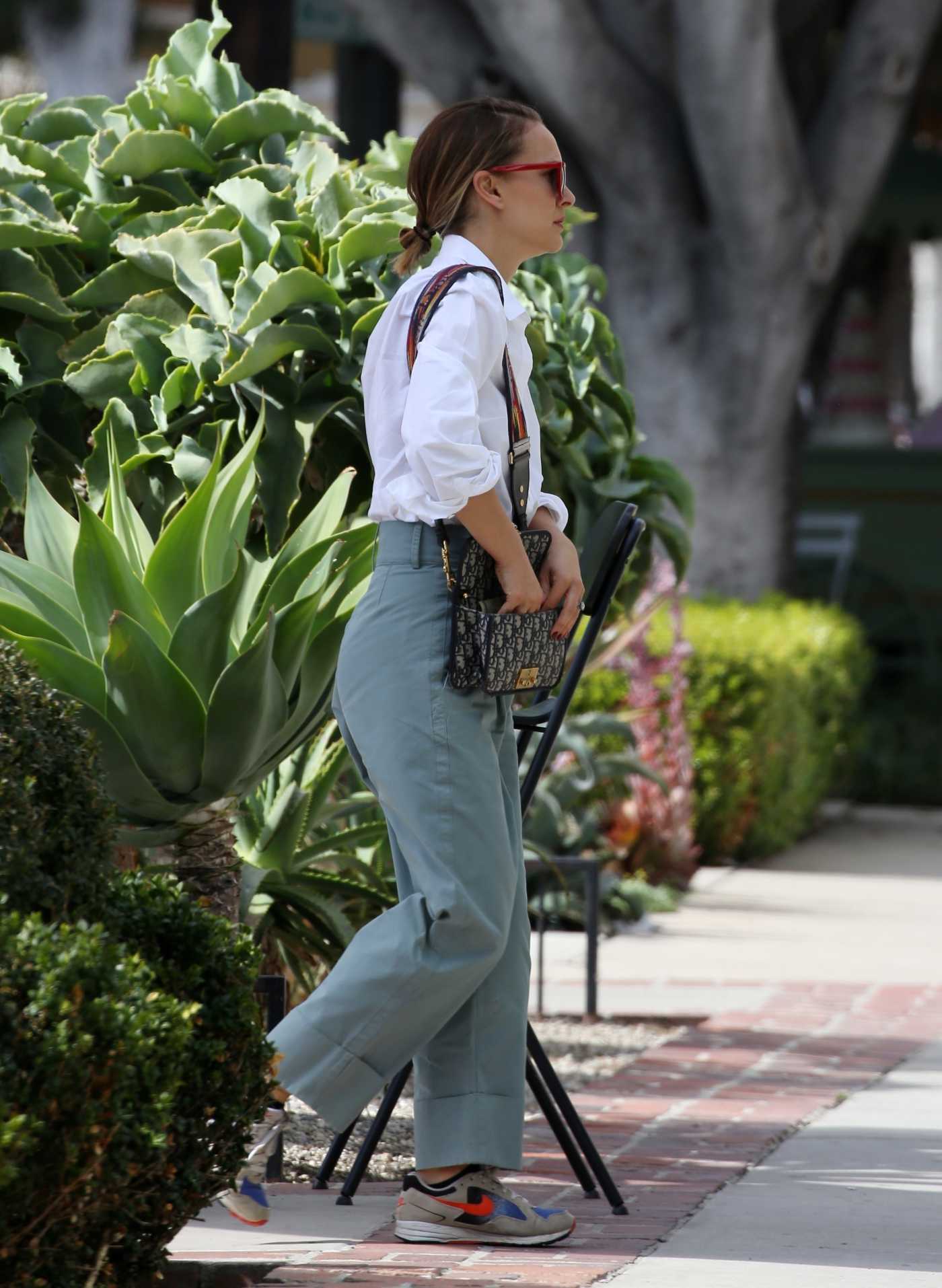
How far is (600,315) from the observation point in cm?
527

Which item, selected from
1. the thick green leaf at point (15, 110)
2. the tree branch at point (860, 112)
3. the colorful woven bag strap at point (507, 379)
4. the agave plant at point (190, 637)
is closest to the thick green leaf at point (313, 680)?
the agave plant at point (190, 637)

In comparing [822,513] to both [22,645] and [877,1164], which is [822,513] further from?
[22,645]

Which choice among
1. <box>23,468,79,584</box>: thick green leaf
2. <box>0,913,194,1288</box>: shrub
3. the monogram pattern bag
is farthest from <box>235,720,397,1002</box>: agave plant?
<box>0,913,194,1288</box>: shrub

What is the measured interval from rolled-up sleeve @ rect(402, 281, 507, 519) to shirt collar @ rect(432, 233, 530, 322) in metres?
0.09

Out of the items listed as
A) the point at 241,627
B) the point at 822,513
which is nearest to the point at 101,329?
the point at 241,627

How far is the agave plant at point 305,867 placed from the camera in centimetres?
475

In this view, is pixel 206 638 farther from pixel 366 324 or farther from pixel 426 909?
pixel 366 324

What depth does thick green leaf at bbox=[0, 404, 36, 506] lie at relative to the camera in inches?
184

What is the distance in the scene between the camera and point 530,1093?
18.3ft

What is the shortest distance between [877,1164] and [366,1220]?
1.23 metres

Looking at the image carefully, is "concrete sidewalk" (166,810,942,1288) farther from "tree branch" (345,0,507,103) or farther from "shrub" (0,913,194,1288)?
"tree branch" (345,0,507,103)

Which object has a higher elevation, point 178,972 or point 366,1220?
point 178,972

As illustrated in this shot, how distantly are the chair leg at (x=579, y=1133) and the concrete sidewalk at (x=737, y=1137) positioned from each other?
4 cm

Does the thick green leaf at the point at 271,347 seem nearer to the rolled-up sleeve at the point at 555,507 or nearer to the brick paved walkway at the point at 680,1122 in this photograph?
the rolled-up sleeve at the point at 555,507
